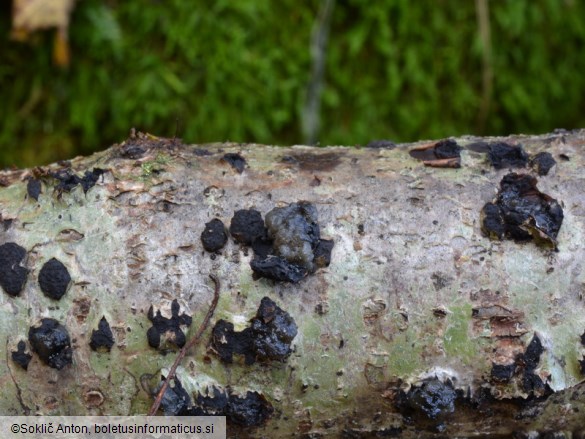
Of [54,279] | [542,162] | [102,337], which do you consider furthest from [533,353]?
[54,279]

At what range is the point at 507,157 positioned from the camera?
1529 millimetres

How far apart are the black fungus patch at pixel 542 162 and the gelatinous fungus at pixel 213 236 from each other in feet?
2.23

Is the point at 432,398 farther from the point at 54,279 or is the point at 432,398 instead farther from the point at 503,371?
the point at 54,279

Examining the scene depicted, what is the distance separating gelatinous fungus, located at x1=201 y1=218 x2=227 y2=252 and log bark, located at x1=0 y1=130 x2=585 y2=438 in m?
0.02

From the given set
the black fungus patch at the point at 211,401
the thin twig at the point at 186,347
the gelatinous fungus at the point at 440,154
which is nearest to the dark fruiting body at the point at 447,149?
the gelatinous fungus at the point at 440,154

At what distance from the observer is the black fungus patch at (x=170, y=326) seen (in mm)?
1408

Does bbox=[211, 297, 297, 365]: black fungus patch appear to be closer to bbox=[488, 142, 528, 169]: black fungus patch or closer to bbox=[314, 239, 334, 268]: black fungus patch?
bbox=[314, 239, 334, 268]: black fungus patch

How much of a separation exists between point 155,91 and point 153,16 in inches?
12.5

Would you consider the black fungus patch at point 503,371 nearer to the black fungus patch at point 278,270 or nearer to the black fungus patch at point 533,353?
the black fungus patch at point 533,353

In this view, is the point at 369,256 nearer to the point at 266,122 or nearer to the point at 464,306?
the point at 464,306

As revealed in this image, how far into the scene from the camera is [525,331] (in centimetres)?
142

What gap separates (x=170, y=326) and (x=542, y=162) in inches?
33.8

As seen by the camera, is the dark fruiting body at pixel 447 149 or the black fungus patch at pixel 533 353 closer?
the black fungus patch at pixel 533 353

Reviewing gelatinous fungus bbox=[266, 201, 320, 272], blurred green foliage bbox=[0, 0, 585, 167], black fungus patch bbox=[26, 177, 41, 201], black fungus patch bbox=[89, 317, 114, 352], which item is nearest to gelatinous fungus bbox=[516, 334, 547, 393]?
gelatinous fungus bbox=[266, 201, 320, 272]
